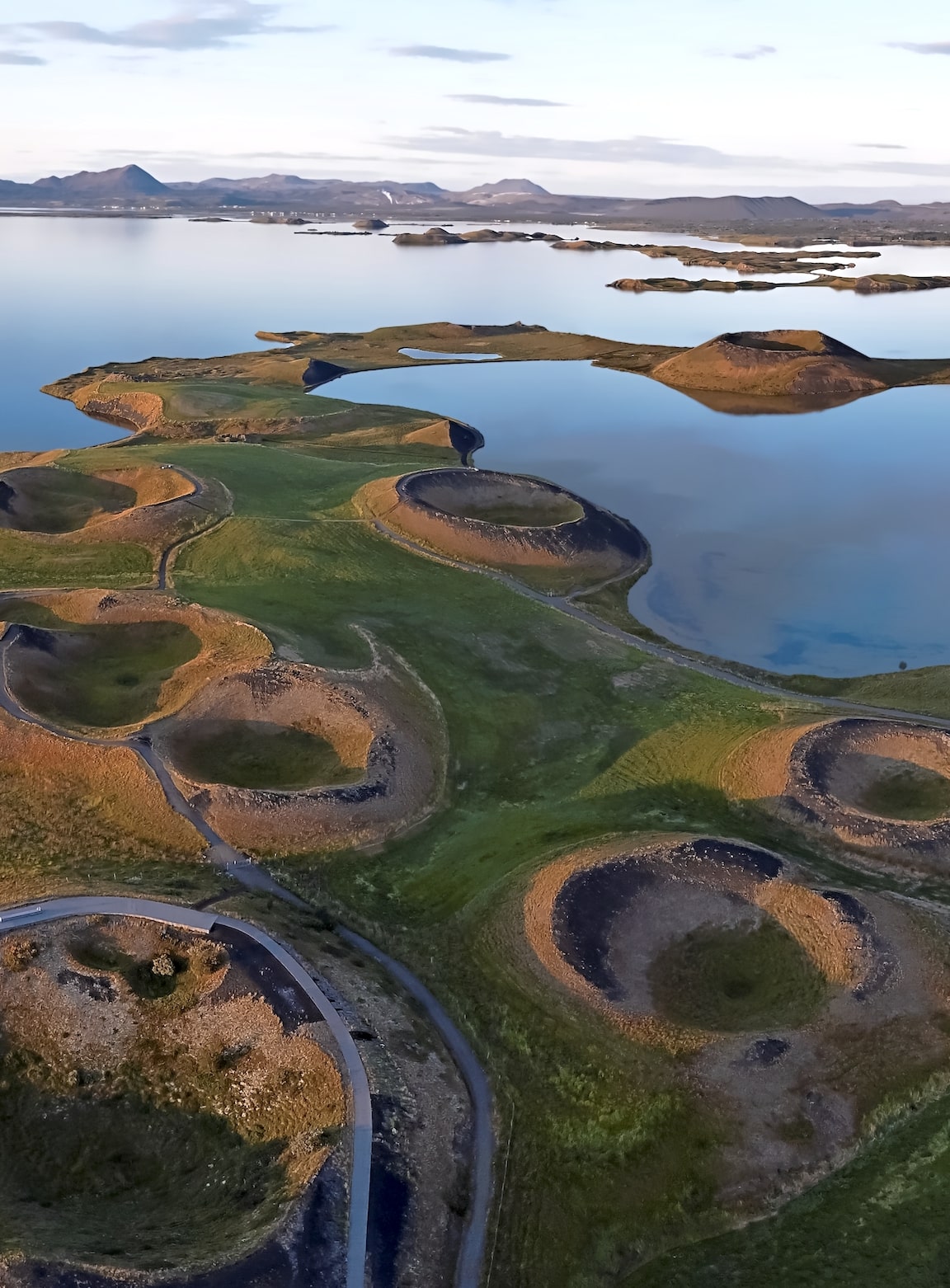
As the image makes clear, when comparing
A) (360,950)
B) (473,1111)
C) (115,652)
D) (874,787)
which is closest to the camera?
(473,1111)

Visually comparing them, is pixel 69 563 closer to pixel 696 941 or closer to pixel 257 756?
pixel 257 756

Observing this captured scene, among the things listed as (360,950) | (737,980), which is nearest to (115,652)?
(360,950)

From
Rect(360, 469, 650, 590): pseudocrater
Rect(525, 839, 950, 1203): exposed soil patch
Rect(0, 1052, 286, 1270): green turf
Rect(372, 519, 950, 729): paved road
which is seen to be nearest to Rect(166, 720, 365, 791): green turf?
Rect(525, 839, 950, 1203): exposed soil patch

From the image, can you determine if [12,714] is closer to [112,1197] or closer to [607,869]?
[112,1197]

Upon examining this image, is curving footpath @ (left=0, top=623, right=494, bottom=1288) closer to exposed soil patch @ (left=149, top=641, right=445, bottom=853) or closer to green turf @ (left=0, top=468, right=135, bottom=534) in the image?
exposed soil patch @ (left=149, top=641, right=445, bottom=853)

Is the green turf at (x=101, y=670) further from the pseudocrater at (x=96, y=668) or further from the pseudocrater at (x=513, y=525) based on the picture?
the pseudocrater at (x=513, y=525)
